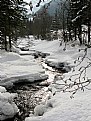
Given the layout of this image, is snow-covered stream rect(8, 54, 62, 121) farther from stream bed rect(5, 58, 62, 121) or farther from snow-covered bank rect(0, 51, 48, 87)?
snow-covered bank rect(0, 51, 48, 87)

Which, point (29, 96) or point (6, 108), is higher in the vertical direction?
point (6, 108)

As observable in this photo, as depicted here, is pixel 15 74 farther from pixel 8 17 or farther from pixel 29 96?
pixel 8 17

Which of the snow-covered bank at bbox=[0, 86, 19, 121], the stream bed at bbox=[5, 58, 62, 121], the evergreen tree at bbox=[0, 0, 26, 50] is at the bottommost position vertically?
the stream bed at bbox=[5, 58, 62, 121]

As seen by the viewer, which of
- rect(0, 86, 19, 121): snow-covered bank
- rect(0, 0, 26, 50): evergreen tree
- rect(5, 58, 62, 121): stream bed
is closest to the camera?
rect(0, 86, 19, 121): snow-covered bank

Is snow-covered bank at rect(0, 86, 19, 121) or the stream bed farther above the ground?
snow-covered bank at rect(0, 86, 19, 121)

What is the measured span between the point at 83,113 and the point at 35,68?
37.7 feet

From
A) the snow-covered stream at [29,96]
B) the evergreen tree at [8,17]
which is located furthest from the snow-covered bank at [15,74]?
the evergreen tree at [8,17]

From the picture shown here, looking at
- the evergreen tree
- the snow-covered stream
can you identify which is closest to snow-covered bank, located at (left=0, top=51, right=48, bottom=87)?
the snow-covered stream

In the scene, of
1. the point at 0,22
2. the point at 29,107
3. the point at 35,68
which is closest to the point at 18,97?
the point at 29,107

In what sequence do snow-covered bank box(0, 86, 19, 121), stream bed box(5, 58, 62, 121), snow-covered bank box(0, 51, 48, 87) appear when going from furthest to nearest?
snow-covered bank box(0, 51, 48, 87)
stream bed box(5, 58, 62, 121)
snow-covered bank box(0, 86, 19, 121)

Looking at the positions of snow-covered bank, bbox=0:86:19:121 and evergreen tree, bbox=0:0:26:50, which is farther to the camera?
evergreen tree, bbox=0:0:26:50

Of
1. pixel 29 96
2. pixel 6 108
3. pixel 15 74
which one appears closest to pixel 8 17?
pixel 15 74

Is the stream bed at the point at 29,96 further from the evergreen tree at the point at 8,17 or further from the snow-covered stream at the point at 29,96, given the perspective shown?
the evergreen tree at the point at 8,17

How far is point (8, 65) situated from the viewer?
19.3m
